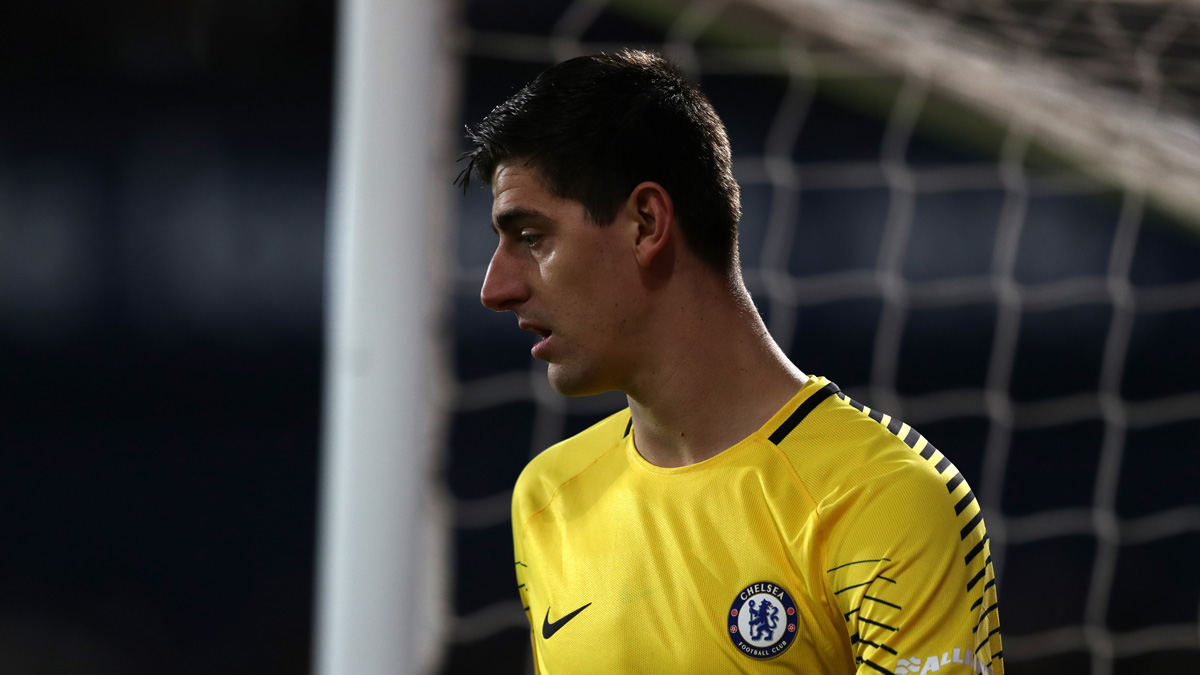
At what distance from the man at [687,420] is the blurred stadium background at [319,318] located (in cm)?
390

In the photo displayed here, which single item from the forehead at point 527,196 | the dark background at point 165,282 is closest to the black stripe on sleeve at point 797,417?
the forehead at point 527,196

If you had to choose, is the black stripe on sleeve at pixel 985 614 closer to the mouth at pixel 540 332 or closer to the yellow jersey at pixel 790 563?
the yellow jersey at pixel 790 563

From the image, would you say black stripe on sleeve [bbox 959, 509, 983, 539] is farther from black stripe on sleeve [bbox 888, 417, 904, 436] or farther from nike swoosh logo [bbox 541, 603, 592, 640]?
nike swoosh logo [bbox 541, 603, 592, 640]

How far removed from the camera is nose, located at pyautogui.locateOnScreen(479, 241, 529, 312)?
1.11 meters

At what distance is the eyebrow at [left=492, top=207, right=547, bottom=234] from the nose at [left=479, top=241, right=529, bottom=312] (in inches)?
0.8

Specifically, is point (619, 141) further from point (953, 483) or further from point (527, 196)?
point (953, 483)

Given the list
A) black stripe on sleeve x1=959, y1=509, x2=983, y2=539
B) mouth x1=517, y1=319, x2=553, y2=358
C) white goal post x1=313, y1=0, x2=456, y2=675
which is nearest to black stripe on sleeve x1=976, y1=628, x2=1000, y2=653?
black stripe on sleeve x1=959, y1=509, x2=983, y2=539

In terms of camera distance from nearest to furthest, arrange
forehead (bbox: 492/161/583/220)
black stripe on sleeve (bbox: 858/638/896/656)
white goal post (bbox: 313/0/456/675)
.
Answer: black stripe on sleeve (bbox: 858/638/896/656) < forehead (bbox: 492/161/583/220) < white goal post (bbox: 313/0/456/675)

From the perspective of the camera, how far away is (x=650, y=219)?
111 cm

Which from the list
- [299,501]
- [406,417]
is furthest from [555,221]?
[299,501]

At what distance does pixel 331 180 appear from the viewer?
20.6 feet

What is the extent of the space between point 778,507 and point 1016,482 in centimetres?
Answer: 544

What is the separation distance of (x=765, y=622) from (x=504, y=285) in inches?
17.1

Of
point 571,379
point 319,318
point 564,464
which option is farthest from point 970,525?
point 319,318
